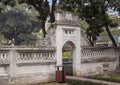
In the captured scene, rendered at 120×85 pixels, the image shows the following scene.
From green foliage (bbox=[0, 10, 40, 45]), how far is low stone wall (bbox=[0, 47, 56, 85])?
38.7 metres

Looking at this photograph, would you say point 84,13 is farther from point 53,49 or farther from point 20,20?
point 20,20

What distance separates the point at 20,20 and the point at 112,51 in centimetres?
4171

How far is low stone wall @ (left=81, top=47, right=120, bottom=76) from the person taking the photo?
1680 cm

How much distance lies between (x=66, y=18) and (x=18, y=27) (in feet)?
138

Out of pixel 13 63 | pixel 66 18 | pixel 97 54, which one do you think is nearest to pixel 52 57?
pixel 66 18

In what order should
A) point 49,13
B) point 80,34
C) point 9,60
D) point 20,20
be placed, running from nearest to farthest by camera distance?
point 9,60 < point 80,34 < point 49,13 < point 20,20

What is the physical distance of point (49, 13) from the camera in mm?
20469

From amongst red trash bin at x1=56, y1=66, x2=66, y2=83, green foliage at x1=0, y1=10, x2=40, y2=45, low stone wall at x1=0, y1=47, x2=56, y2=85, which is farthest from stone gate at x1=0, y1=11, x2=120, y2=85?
green foliage at x1=0, y1=10, x2=40, y2=45

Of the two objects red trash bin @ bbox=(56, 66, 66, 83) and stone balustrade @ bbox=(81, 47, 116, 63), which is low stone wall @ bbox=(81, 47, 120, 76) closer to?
stone balustrade @ bbox=(81, 47, 116, 63)

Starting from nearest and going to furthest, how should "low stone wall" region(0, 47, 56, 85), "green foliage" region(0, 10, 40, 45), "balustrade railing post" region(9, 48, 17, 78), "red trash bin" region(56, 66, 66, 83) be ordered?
"low stone wall" region(0, 47, 56, 85), "balustrade railing post" region(9, 48, 17, 78), "red trash bin" region(56, 66, 66, 83), "green foliage" region(0, 10, 40, 45)

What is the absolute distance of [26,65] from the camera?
13.8 metres

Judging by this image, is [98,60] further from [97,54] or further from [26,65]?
[26,65]

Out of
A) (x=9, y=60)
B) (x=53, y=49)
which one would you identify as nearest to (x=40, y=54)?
(x=53, y=49)

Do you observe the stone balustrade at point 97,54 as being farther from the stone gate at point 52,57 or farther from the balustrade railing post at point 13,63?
the balustrade railing post at point 13,63
